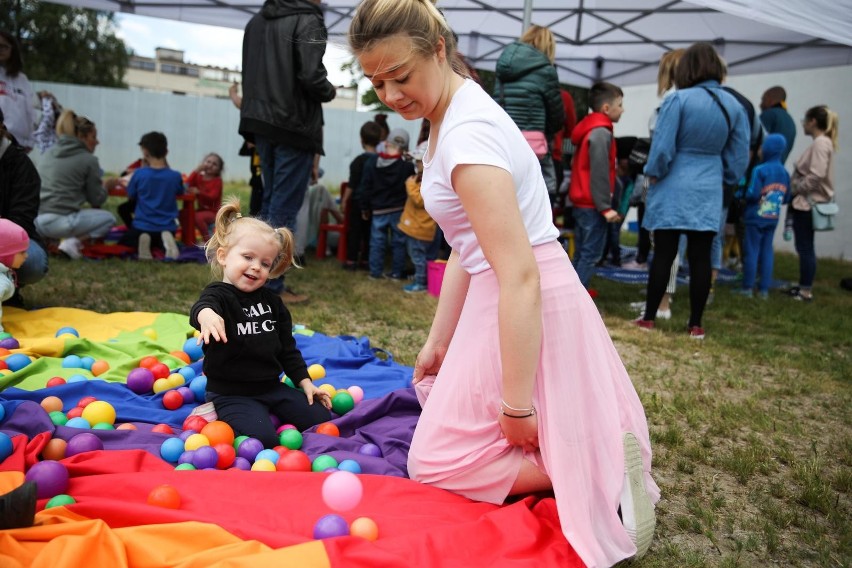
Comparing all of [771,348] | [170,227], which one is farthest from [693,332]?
[170,227]

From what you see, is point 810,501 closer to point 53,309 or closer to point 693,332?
point 693,332

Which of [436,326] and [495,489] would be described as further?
[436,326]

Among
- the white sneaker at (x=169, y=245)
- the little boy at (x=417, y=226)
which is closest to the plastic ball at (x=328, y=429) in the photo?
the little boy at (x=417, y=226)

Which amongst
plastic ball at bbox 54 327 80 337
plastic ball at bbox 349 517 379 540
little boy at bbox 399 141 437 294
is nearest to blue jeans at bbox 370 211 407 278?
little boy at bbox 399 141 437 294

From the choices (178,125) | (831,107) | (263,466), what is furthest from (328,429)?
(178,125)

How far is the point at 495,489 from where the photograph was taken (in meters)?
2.35

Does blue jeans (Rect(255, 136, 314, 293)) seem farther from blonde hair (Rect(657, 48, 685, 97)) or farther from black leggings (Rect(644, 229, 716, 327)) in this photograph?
blonde hair (Rect(657, 48, 685, 97))

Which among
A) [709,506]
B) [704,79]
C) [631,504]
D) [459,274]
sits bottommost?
[709,506]

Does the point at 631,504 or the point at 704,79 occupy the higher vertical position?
the point at 704,79

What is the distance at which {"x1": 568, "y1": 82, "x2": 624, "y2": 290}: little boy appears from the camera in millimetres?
5844

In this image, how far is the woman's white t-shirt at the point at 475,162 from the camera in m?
2.02

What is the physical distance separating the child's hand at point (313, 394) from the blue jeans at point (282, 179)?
86.4 inches

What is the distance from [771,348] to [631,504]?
3.67 meters

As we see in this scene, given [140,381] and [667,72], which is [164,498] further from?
[667,72]
